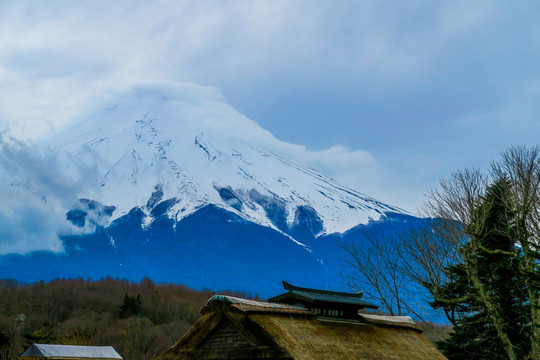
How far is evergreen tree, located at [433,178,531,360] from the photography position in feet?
94.4

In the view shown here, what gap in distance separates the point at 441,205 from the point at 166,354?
15.5 metres

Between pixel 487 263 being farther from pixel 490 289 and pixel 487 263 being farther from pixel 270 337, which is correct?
pixel 270 337

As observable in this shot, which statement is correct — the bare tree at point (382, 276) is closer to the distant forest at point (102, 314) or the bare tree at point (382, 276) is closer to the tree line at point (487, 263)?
the tree line at point (487, 263)

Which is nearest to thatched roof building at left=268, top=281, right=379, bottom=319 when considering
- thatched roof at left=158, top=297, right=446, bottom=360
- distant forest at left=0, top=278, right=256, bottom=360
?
thatched roof at left=158, top=297, right=446, bottom=360

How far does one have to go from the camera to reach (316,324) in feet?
79.0

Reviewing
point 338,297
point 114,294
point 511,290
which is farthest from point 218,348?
point 114,294

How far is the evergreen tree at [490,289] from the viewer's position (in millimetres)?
28766

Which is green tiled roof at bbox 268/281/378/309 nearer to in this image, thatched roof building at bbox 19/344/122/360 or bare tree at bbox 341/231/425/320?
bare tree at bbox 341/231/425/320

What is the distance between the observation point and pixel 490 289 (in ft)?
99.3

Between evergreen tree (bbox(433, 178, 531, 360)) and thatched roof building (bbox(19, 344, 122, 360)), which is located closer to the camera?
evergreen tree (bbox(433, 178, 531, 360))

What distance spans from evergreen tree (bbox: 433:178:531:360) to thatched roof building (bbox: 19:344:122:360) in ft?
68.9

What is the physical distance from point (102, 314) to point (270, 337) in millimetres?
68663

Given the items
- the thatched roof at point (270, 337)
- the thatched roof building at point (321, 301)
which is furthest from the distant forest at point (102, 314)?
the thatched roof at point (270, 337)

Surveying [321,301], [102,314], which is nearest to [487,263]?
[321,301]
